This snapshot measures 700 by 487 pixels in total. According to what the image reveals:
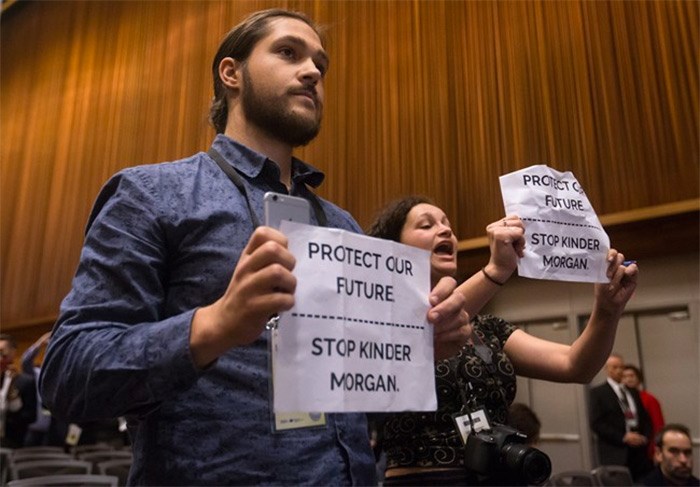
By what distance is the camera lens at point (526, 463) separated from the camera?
4.21 ft

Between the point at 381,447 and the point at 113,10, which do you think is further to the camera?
the point at 113,10

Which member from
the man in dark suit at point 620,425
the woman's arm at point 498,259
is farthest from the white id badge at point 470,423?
the man in dark suit at point 620,425

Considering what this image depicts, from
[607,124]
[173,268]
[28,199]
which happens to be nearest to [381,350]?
[173,268]

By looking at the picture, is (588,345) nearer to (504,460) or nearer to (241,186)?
(504,460)

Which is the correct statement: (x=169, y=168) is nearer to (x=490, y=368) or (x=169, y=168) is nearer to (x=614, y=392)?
(x=490, y=368)

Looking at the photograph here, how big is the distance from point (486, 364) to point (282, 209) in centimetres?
94

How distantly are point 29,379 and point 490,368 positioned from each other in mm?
5081

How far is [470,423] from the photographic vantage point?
1400mm

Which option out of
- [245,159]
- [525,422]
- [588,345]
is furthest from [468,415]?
[525,422]

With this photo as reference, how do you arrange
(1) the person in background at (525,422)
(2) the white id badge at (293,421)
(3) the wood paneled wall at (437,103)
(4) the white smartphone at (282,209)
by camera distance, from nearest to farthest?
1. (4) the white smartphone at (282,209)
2. (2) the white id badge at (293,421)
3. (1) the person in background at (525,422)
4. (3) the wood paneled wall at (437,103)

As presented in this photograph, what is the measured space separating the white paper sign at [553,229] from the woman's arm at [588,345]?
45 millimetres

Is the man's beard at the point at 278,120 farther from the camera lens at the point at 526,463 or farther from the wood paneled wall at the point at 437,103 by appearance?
the wood paneled wall at the point at 437,103

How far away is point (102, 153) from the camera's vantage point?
7594 mm

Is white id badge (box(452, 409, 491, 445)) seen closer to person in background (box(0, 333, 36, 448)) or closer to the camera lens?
the camera lens
